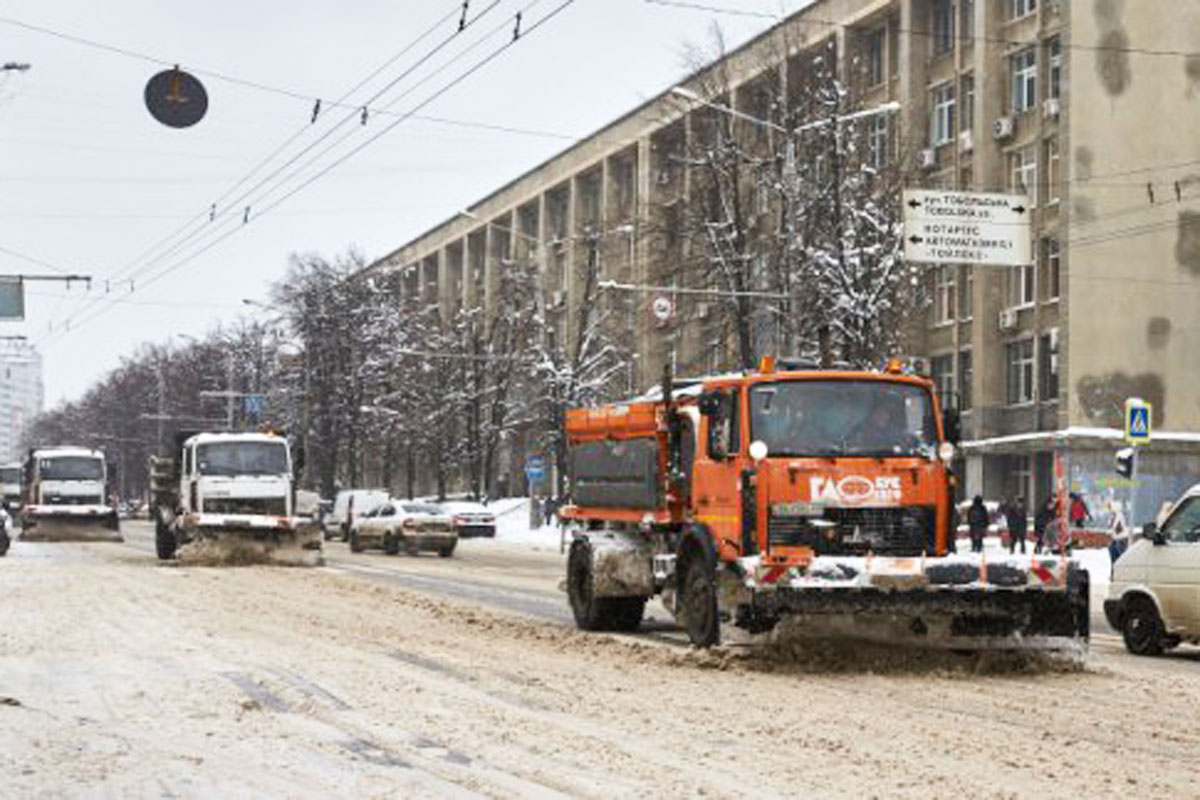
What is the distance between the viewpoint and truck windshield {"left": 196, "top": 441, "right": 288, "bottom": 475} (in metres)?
35.8

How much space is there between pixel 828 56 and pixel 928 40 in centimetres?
1047

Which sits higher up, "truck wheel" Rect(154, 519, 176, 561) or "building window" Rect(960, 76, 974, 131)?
"building window" Rect(960, 76, 974, 131)

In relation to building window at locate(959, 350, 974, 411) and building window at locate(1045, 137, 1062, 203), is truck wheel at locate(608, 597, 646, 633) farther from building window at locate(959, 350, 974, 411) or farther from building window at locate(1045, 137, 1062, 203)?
building window at locate(959, 350, 974, 411)

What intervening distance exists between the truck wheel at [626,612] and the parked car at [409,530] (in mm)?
28087

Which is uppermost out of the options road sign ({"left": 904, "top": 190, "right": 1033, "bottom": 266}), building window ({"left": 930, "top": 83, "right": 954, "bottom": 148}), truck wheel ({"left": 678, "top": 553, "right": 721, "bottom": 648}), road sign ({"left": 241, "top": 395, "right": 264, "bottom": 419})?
building window ({"left": 930, "top": 83, "right": 954, "bottom": 148})

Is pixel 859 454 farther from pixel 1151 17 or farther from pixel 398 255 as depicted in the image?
pixel 398 255

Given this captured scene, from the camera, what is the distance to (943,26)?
62.0 m

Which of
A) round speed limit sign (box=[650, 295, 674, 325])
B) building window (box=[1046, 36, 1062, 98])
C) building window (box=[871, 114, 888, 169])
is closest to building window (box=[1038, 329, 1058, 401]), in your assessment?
building window (box=[1046, 36, 1062, 98])

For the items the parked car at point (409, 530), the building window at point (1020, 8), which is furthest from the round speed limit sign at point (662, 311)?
the building window at point (1020, 8)

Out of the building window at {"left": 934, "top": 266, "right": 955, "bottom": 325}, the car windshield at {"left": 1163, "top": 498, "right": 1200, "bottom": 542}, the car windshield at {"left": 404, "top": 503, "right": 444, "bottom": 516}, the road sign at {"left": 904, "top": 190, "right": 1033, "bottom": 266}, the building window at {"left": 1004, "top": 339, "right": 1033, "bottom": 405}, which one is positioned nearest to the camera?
the car windshield at {"left": 1163, "top": 498, "right": 1200, "bottom": 542}

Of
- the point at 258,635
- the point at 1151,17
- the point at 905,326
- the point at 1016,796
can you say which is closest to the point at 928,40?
the point at 1151,17

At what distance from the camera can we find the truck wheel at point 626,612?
1892cm

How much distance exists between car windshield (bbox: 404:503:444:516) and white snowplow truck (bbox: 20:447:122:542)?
→ 386 inches

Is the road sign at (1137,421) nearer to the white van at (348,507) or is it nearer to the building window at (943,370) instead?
the white van at (348,507)
